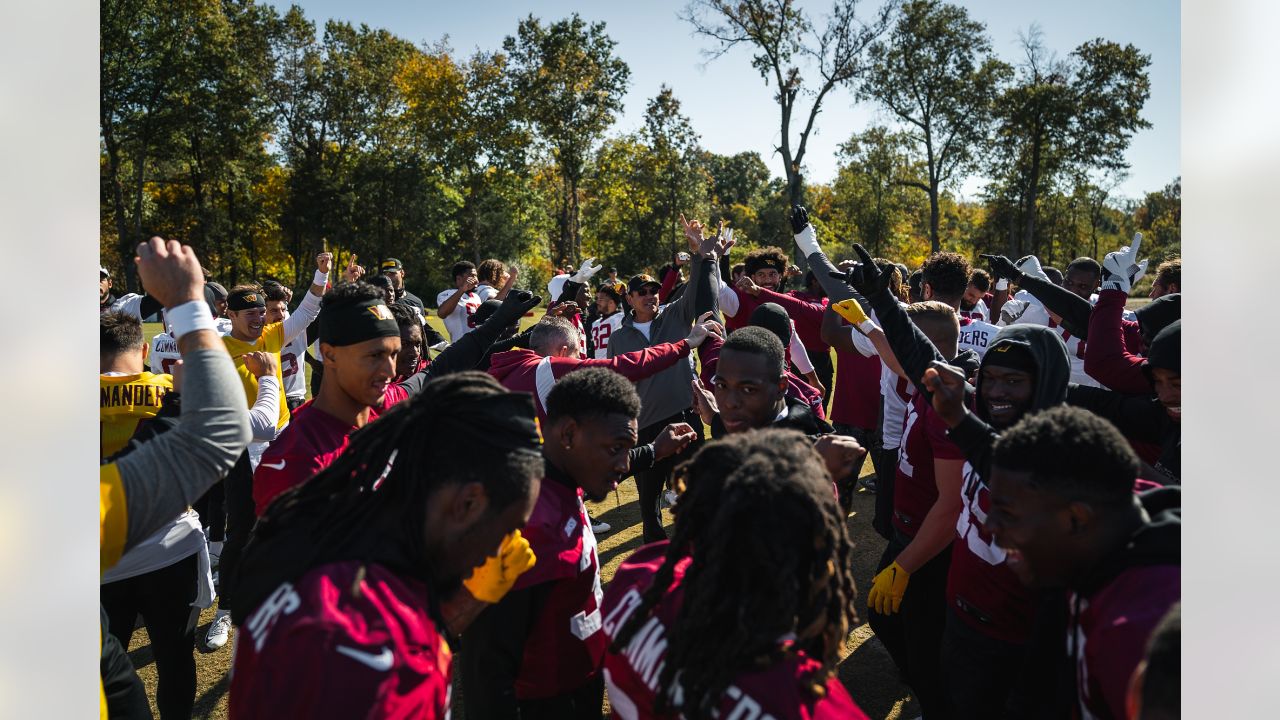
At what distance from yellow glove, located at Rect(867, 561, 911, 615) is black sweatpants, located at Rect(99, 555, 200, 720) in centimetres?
344

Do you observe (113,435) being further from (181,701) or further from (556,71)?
(556,71)

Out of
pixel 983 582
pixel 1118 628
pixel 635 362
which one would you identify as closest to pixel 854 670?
pixel 983 582

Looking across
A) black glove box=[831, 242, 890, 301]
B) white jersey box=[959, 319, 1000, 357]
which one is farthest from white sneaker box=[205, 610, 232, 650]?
white jersey box=[959, 319, 1000, 357]

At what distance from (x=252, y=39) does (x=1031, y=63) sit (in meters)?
39.9

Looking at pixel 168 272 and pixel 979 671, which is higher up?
pixel 168 272

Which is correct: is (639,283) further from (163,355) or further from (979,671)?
(979,671)

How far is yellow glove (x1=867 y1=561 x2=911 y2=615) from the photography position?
148 inches

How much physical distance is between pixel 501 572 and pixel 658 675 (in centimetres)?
80

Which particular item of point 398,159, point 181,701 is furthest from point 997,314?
point 398,159

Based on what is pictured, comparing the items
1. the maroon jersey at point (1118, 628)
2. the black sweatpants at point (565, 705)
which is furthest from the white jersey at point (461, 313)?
the maroon jersey at point (1118, 628)

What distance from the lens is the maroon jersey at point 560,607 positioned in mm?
2982

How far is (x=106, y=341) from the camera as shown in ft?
12.2

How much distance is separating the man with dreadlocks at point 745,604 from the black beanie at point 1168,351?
2237mm

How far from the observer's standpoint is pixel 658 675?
1.84 meters
